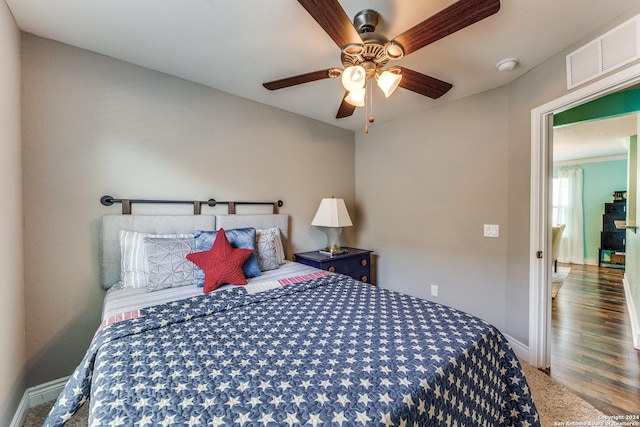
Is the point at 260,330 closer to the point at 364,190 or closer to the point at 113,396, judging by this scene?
the point at 113,396

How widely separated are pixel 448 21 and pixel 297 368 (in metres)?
1.56

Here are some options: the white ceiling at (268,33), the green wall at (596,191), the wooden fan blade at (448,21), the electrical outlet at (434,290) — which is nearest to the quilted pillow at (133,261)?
the white ceiling at (268,33)

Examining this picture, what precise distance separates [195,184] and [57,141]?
0.90m

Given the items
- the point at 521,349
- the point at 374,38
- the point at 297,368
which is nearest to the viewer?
the point at 297,368

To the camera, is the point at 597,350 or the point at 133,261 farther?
the point at 597,350

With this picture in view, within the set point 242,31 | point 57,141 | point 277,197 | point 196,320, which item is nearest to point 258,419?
point 196,320

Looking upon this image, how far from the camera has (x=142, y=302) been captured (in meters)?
1.55

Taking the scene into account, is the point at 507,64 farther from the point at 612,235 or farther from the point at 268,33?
the point at 612,235

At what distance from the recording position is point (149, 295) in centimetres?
167

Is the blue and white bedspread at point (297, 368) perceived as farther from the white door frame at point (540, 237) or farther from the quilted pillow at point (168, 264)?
the white door frame at point (540, 237)

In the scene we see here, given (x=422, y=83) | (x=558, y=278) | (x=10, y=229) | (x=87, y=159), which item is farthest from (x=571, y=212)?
(x=10, y=229)

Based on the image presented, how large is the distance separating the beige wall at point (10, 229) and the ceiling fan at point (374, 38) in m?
1.41

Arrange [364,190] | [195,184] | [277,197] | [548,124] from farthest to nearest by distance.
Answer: [364,190], [277,197], [195,184], [548,124]

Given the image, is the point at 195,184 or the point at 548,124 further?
the point at 195,184
